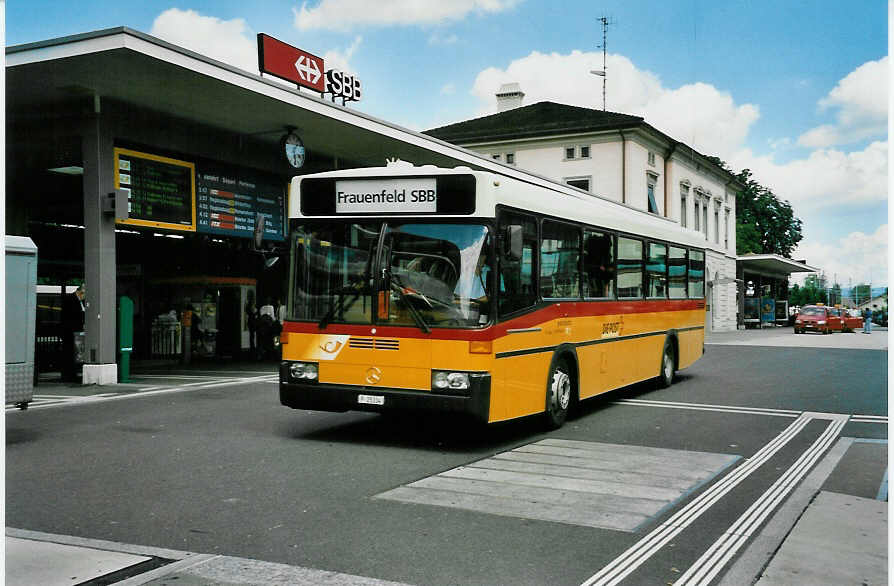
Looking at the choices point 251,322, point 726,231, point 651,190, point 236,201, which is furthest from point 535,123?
point 236,201

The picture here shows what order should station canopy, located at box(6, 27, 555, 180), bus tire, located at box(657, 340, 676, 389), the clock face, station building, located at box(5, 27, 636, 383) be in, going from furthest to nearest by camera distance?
the clock face
bus tire, located at box(657, 340, 676, 389)
station building, located at box(5, 27, 636, 383)
station canopy, located at box(6, 27, 555, 180)

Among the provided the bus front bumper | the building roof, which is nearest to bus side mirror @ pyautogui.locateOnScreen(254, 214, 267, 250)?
the bus front bumper

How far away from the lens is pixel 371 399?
9.09 meters

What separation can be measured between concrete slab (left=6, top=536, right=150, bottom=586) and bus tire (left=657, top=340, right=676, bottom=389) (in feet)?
38.0

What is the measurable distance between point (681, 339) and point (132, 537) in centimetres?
1243

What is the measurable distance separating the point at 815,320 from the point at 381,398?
151ft

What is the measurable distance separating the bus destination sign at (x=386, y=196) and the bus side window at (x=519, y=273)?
81cm

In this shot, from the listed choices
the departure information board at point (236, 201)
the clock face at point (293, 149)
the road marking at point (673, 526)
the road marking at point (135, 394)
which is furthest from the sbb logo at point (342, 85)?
the road marking at point (673, 526)

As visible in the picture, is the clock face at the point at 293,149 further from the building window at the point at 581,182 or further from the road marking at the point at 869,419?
the building window at the point at 581,182

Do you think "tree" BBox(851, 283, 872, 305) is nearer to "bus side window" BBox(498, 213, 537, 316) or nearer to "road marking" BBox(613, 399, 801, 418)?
"road marking" BBox(613, 399, 801, 418)

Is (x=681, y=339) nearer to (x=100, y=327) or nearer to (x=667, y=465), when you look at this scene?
(x=667, y=465)

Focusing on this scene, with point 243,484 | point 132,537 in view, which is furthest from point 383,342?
point 132,537

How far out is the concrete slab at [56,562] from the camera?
4742 mm

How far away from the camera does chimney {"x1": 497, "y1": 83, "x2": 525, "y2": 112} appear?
54906mm
